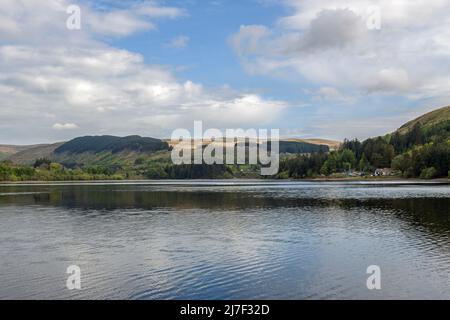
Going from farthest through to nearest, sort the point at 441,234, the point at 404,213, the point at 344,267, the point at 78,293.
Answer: the point at 404,213 < the point at 441,234 < the point at 344,267 < the point at 78,293

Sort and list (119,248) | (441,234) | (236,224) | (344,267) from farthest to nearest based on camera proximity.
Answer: (236,224) < (441,234) < (119,248) < (344,267)

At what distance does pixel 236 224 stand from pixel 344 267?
29.9 meters

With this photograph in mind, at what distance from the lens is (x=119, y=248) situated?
47.2 meters

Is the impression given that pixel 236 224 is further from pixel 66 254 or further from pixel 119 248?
pixel 66 254

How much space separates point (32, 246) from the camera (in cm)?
4847

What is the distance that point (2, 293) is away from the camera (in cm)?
3080

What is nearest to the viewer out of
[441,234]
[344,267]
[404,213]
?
[344,267]

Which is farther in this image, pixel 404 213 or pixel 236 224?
pixel 404 213
